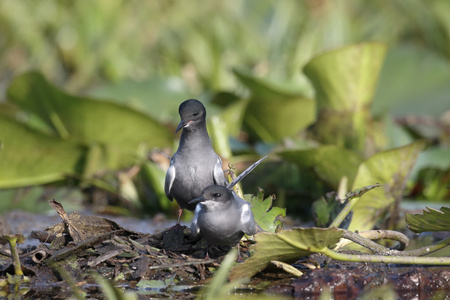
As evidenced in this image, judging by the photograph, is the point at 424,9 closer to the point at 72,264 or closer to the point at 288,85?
the point at 288,85

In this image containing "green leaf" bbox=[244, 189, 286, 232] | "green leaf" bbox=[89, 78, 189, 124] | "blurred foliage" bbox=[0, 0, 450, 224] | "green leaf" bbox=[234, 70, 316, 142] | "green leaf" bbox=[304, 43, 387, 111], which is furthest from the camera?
"green leaf" bbox=[89, 78, 189, 124]

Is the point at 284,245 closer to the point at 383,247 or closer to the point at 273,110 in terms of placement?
the point at 383,247

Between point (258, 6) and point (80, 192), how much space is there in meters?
5.22

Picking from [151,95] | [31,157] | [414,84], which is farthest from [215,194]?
[414,84]

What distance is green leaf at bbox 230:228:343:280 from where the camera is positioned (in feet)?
8.47

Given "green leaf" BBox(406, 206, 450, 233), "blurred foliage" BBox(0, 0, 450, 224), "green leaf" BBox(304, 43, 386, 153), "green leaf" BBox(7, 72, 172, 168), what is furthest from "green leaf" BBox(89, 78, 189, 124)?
"green leaf" BBox(406, 206, 450, 233)

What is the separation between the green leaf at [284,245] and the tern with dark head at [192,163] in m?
0.39

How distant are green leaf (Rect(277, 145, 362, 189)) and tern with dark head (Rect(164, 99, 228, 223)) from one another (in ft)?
4.94

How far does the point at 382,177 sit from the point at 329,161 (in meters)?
0.75

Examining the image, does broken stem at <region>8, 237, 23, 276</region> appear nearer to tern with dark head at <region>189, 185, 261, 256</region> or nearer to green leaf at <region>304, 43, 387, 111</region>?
tern with dark head at <region>189, 185, 261, 256</region>

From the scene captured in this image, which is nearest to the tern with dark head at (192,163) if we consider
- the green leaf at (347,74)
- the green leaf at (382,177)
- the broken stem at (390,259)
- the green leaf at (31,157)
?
the broken stem at (390,259)

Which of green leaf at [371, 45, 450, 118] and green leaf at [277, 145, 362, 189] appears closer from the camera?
green leaf at [277, 145, 362, 189]

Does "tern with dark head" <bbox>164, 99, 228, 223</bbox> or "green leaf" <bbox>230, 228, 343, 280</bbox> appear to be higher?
"tern with dark head" <bbox>164, 99, 228, 223</bbox>

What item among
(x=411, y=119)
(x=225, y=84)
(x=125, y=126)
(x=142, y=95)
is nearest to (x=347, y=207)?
(x=125, y=126)
